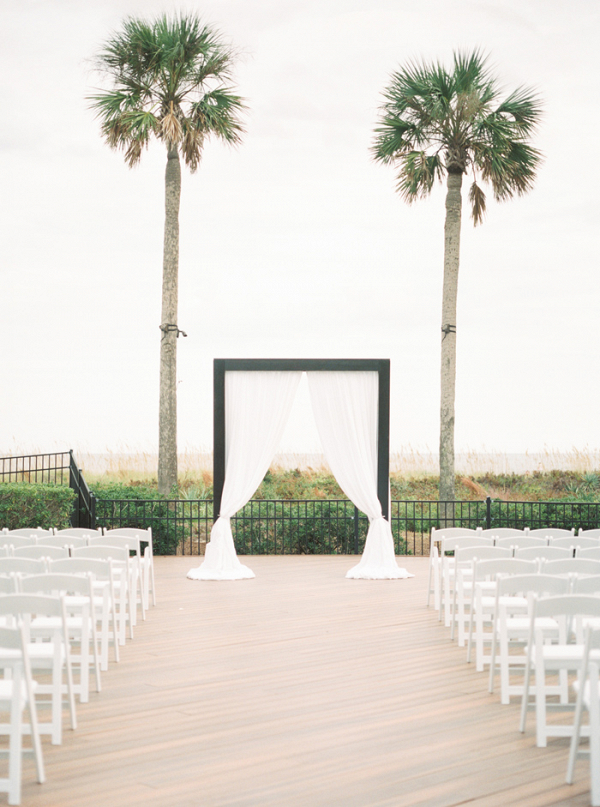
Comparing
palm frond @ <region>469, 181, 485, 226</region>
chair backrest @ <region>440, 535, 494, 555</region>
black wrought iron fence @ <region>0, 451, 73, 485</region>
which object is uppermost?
palm frond @ <region>469, 181, 485, 226</region>

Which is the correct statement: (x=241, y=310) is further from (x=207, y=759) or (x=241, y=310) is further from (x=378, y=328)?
(x=207, y=759)

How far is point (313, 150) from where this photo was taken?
2650 cm

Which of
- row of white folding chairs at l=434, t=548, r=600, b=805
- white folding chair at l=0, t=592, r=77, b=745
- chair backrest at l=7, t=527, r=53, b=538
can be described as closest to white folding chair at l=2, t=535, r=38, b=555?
chair backrest at l=7, t=527, r=53, b=538

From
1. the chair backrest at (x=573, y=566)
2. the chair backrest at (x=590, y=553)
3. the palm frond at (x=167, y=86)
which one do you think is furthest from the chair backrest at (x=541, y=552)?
the palm frond at (x=167, y=86)

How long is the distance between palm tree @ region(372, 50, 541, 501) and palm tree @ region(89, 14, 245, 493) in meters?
3.08

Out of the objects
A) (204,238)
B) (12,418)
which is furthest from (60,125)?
(12,418)

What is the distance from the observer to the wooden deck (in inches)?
139

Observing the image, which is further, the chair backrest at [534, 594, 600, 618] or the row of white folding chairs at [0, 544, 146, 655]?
the row of white folding chairs at [0, 544, 146, 655]

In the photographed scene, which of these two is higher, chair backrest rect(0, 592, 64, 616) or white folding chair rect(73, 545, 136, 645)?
chair backrest rect(0, 592, 64, 616)

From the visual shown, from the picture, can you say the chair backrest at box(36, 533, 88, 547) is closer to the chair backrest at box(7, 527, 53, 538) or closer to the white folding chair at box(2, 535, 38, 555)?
the white folding chair at box(2, 535, 38, 555)

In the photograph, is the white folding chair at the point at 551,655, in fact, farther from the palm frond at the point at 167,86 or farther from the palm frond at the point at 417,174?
the palm frond at the point at 167,86

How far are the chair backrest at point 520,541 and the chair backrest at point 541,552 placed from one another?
61 cm

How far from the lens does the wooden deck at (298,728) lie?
3537mm

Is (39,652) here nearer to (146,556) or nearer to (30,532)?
(146,556)
